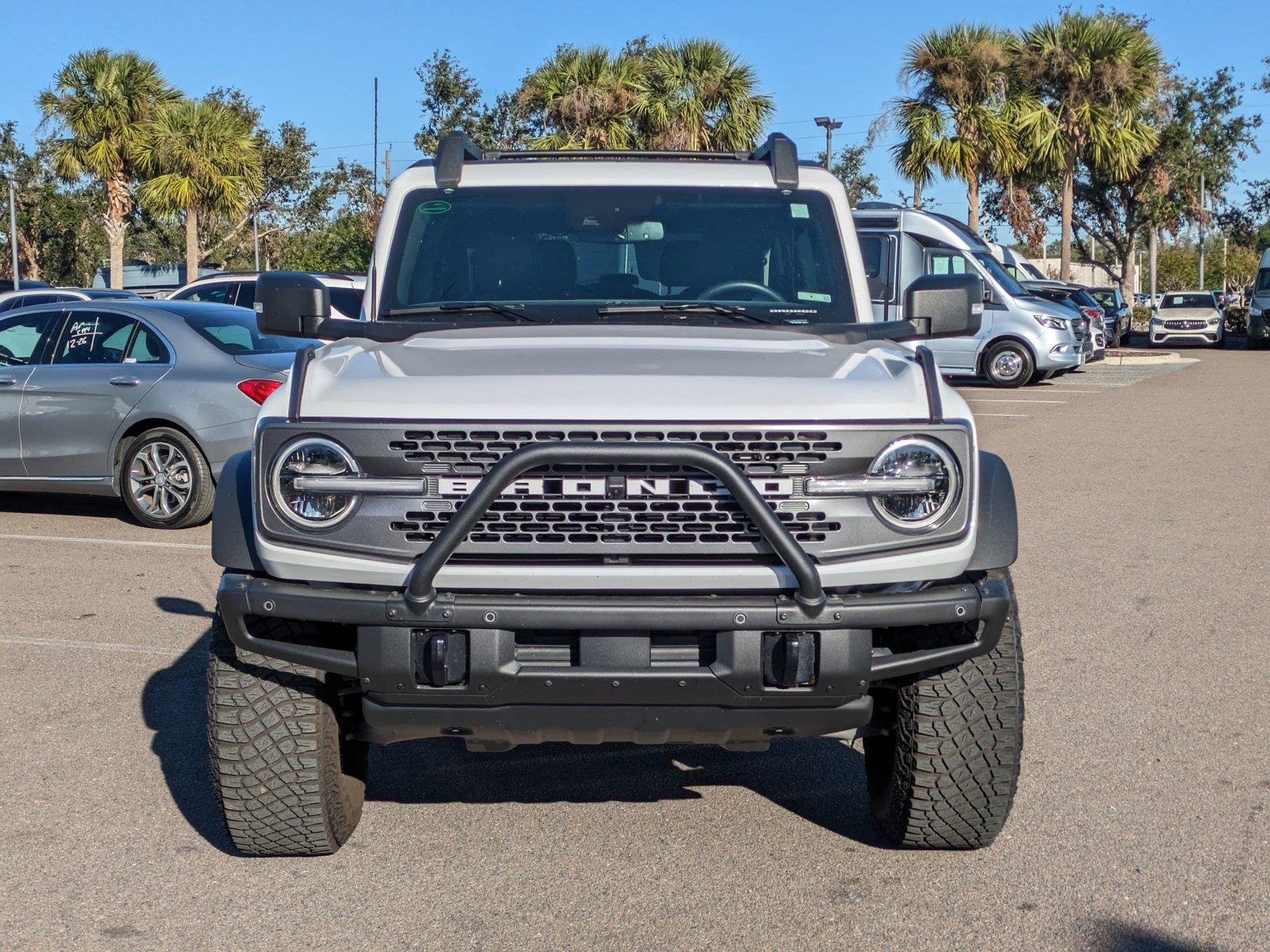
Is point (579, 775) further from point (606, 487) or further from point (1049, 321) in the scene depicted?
point (1049, 321)

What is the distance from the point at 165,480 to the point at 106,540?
0.58 m

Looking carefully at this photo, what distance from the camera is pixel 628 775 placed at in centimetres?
502

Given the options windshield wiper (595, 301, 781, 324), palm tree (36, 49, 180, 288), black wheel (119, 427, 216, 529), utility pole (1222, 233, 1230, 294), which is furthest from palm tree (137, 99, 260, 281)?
utility pole (1222, 233, 1230, 294)

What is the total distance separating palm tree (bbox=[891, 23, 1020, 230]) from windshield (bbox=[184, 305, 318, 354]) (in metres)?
27.1

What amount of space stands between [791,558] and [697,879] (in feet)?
3.82

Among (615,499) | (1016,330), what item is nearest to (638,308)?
(615,499)

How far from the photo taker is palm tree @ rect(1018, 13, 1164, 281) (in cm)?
3588

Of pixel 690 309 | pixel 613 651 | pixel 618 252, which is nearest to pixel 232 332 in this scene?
pixel 618 252

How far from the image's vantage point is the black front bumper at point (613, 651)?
3.45 m

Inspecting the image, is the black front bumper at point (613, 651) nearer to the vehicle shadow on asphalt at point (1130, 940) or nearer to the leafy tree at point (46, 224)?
the vehicle shadow on asphalt at point (1130, 940)

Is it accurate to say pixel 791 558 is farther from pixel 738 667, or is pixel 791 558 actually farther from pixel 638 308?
pixel 638 308

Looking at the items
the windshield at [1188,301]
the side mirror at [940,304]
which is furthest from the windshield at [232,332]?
the windshield at [1188,301]

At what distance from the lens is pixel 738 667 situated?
347cm

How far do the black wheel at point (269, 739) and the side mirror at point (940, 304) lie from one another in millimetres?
2104
